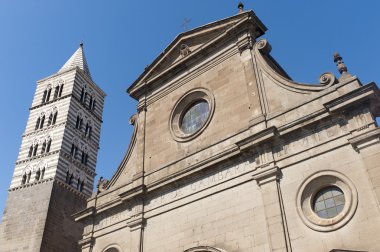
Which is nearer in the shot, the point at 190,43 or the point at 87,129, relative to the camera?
the point at 190,43

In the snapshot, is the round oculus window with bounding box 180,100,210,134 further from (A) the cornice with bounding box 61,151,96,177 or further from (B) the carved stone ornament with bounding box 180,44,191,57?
(A) the cornice with bounding box 61,151,96,177

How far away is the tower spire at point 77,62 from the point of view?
36.3m

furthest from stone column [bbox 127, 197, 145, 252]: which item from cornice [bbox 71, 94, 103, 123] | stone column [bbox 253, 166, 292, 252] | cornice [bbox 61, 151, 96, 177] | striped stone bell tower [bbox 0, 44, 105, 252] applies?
cornice [bbox 71, 94, 103, 123]

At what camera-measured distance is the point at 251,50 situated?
14.9m

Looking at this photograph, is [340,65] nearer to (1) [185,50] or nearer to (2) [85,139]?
(1) [185,50]

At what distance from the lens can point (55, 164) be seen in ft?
93.0

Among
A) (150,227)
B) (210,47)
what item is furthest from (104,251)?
(210,47)

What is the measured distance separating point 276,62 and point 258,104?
12.0ft

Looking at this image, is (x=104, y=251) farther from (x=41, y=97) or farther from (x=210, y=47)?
(x=41, y=97)

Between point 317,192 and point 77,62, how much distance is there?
100ft

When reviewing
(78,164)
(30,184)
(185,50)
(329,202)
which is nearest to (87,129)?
(78,164)

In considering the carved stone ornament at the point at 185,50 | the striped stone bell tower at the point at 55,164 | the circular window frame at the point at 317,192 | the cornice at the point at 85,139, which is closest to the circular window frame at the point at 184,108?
the carved stone ornament at the point at 185,50

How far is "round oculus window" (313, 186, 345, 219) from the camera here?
1038cm

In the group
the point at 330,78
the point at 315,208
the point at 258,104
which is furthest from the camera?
the point at 258,104
